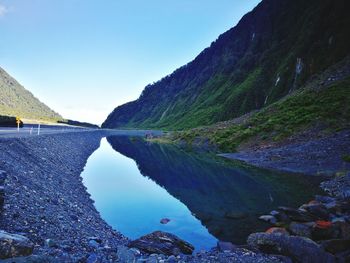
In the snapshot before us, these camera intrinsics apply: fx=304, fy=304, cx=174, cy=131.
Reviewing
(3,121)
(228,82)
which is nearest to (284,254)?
(3,121)

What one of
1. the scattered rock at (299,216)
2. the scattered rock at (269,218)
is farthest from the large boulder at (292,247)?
the scattered rock at (299,216)

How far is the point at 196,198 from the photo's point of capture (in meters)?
23.1

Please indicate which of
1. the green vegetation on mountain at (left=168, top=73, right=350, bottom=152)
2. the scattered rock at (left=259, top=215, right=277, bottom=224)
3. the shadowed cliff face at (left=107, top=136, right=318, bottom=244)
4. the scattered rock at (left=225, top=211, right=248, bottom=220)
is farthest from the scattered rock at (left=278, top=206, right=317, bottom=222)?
the green vegetation on mountain at (left=168, top=73, right=350, bottom=152)

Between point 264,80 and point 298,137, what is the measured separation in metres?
70.1

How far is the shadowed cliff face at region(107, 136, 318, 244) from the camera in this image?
17125mm

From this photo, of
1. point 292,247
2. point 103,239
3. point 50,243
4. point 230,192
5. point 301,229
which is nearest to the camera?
point 50,243

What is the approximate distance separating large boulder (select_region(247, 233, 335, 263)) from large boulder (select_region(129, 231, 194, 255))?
2.85m

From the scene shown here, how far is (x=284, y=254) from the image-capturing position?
11.5 m

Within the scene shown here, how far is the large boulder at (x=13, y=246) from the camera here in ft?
23.4

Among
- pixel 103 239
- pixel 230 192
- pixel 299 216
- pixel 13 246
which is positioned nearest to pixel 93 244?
pixel 103 239

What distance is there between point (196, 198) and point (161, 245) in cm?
1090

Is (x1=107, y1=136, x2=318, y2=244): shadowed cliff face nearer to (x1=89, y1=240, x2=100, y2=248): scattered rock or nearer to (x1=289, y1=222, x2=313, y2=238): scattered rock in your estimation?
(x1=289, y1=222, x2=313, y2=238): scattered rock

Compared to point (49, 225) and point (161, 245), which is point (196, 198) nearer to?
point (161, 245)

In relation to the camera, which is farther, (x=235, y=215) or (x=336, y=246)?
(x=235, y=215)
